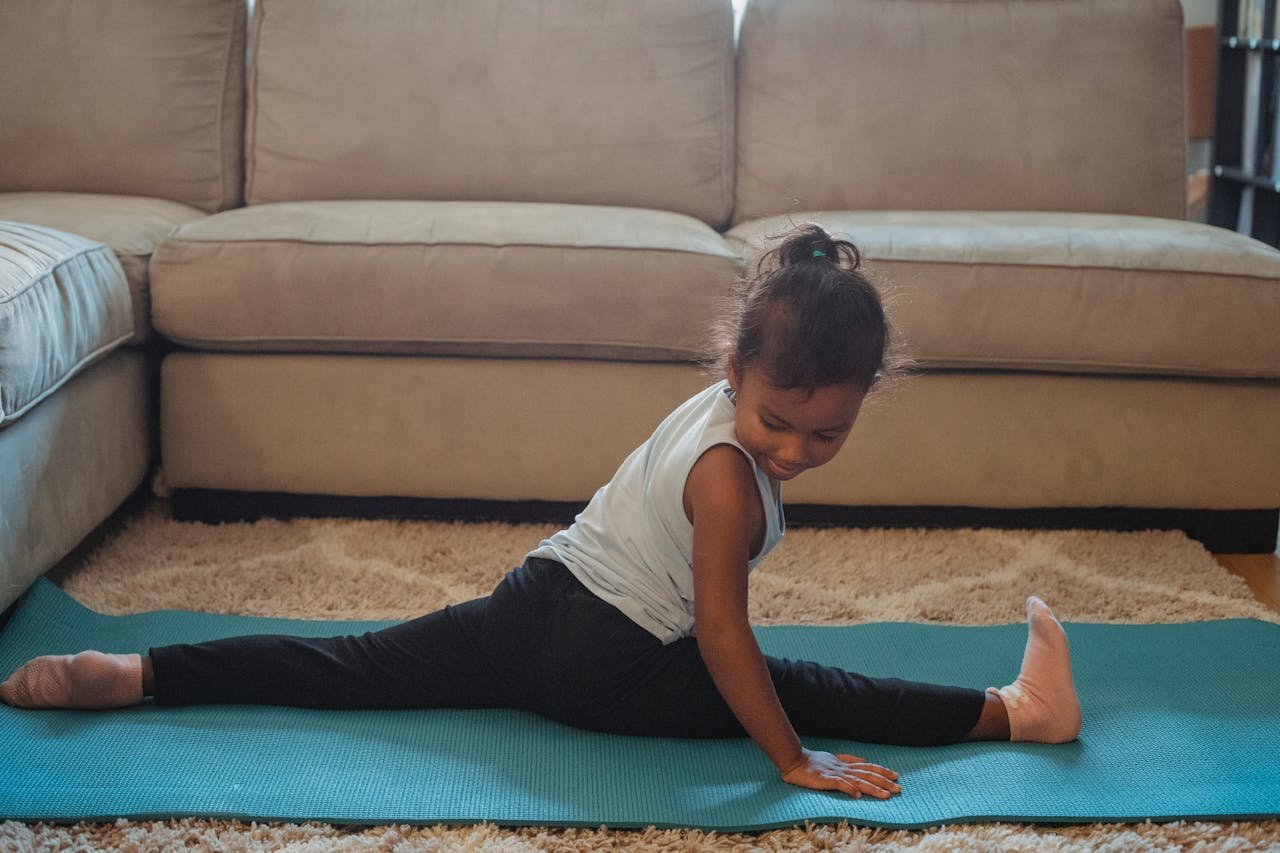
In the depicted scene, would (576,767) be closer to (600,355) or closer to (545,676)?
(545,676)

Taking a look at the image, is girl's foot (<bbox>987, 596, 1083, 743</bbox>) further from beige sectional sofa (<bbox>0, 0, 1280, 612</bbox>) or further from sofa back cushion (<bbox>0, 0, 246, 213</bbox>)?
sofa back cushion (<bbox>0, 0, 246, 213</bbox>)

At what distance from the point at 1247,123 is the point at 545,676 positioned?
9.79 ft

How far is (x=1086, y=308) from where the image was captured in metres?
1.83

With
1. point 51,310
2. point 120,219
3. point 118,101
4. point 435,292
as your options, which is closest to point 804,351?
point 435,292

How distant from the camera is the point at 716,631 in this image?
1.17 m

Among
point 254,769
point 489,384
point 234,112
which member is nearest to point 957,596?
point 489,384

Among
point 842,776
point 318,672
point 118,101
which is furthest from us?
point 118,101

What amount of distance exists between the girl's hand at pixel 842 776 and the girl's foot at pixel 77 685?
71cm

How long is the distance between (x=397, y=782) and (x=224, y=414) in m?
0.89

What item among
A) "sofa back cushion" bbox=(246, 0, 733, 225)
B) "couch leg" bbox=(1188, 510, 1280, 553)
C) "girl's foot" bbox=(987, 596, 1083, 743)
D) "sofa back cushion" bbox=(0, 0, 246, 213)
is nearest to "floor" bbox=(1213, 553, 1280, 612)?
"couch leg" bbox=(1188, 510, 1280, 553)

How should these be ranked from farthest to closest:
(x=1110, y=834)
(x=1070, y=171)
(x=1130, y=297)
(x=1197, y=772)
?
(x=1070, y=171) → (x=1130, y=297) → (x=1197, y=772) → (x=1110, y=834)

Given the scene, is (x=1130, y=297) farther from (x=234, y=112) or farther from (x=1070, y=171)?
(x=234, y=112)

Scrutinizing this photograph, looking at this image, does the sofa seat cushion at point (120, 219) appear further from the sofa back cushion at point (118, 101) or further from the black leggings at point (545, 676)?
the black leggings at point (545, 676)

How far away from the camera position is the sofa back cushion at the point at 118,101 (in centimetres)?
229
